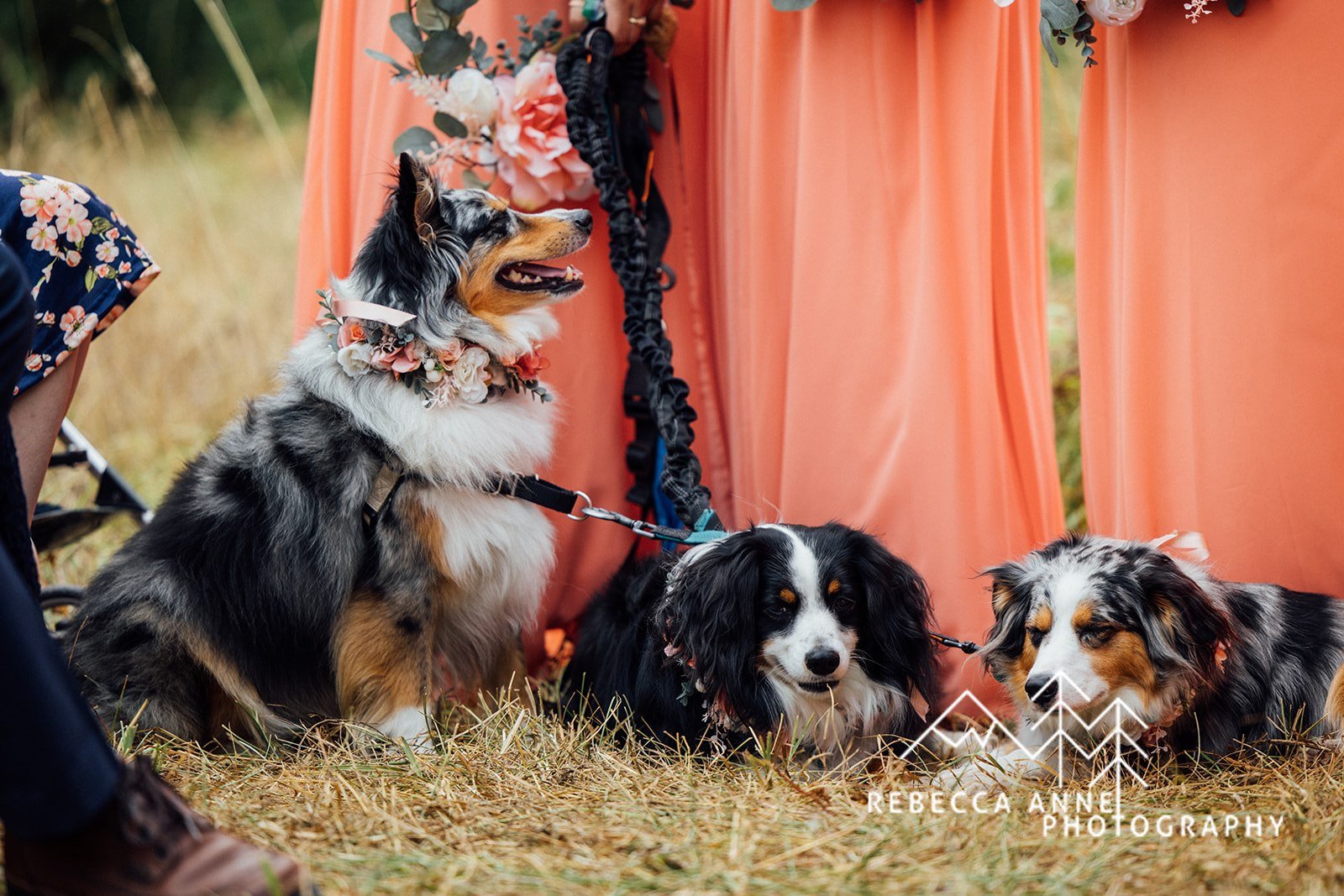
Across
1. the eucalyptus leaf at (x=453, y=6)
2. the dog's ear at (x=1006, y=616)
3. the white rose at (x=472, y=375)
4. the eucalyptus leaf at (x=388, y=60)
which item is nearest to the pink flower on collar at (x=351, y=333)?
the white rose at (x=472, y=375)


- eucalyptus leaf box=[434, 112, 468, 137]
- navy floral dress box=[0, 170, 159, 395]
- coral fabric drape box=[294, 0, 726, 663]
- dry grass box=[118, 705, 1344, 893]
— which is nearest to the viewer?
dry grass box=[118, 705, 1344, 893]

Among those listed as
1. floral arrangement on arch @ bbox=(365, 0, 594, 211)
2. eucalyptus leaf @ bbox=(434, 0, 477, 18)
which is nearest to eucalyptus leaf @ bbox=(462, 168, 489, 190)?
floral arrangement on arch @ bbox=(365, 0, 594, 211)

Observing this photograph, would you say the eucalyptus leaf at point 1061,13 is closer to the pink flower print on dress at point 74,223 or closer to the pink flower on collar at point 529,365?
the pink flower on collar at point 529,365

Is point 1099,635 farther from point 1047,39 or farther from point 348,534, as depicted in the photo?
point 348,534

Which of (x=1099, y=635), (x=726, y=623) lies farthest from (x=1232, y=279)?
(x=726, y=623)

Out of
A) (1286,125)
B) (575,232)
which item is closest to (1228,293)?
(1286,125)

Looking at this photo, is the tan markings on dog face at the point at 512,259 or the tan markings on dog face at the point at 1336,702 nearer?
the tan markings on dog face at the point at 1336,702

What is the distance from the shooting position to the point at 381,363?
2.39 m

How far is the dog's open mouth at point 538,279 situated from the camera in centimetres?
254

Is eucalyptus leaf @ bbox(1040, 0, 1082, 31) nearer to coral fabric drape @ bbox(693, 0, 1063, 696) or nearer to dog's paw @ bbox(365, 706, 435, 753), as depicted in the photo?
coral fabric drape @ bbox(693, 0, 1063, 696)

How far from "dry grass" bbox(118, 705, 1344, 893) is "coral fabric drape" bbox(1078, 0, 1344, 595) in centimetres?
53

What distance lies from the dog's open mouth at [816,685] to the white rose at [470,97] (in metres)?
1.53

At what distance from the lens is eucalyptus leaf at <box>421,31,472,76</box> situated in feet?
8.71

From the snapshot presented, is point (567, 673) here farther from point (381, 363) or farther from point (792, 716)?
point (381, 363)
